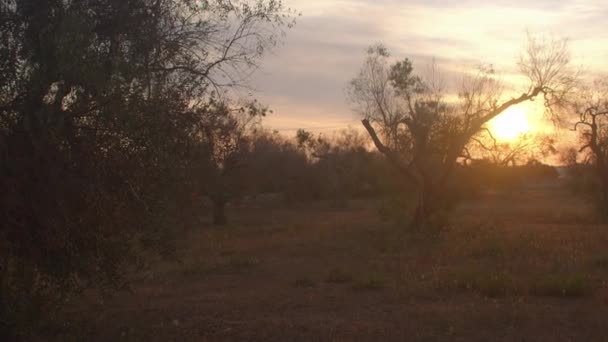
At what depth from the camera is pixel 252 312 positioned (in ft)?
36.5

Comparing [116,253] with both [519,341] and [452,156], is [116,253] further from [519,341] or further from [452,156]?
[452,156]

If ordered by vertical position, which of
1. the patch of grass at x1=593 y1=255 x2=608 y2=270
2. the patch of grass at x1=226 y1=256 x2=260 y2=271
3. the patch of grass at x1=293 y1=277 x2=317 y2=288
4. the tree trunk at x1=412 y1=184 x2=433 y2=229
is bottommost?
the patch of grass at x1=593 y1=255 x2=608 y2=270

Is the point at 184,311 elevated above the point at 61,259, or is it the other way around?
the point at 61,259

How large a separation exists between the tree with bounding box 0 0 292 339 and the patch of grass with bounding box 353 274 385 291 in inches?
216

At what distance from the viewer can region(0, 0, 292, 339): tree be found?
24.6ft

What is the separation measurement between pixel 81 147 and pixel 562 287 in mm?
8818

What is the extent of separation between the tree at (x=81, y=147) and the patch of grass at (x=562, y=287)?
23.3ft

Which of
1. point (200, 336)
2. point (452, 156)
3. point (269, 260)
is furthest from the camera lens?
point (452, 156)

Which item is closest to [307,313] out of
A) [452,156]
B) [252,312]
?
[252,312]

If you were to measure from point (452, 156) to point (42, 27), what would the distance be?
72.9ft

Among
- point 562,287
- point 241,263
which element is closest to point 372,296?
point 562,287

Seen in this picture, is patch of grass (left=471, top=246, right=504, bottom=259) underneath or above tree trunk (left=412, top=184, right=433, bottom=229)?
underneath

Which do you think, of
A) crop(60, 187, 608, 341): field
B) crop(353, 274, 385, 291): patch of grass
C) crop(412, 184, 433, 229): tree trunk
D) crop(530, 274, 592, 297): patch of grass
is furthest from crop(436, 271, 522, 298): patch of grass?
crop(412, 184, 433, 229): tree trunk

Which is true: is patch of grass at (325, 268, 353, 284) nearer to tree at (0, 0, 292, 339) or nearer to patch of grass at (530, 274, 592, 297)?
patch of grass at (530, 274, 592, 297)
